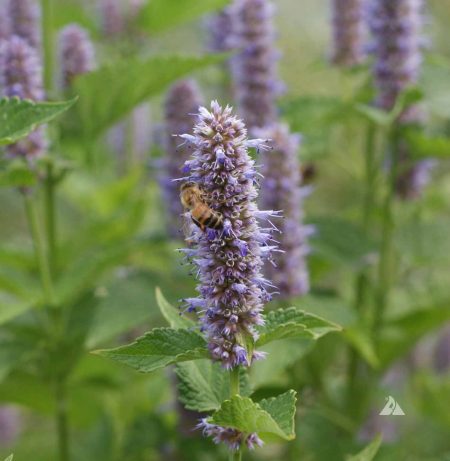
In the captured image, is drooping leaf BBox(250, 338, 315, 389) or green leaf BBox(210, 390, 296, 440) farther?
drooping leaf BBox(250, 338, 315, 389)

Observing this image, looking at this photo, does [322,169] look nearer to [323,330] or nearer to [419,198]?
[419,198]

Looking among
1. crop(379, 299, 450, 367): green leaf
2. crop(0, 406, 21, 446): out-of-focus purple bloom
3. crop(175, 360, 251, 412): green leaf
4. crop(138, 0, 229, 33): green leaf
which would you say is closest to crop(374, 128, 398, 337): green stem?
crop(379, 299, 450, 367): green leaf

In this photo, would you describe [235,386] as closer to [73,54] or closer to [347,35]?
[73,54]

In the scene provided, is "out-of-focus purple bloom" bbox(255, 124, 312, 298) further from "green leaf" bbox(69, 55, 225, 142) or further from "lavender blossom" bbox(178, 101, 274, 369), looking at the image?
"lavender blossom" bbox(178, 101, 274, 369)

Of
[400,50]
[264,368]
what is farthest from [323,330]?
[400,50]

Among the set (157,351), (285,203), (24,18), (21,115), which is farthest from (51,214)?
(157,351)

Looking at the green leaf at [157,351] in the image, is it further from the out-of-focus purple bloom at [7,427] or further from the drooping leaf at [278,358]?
the out-of-focus purple bloom at [7,427]

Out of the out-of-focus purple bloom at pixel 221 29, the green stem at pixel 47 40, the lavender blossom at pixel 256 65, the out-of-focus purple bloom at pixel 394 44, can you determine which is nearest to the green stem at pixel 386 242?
the out-of-focus purple bloom at pixel 394 44
